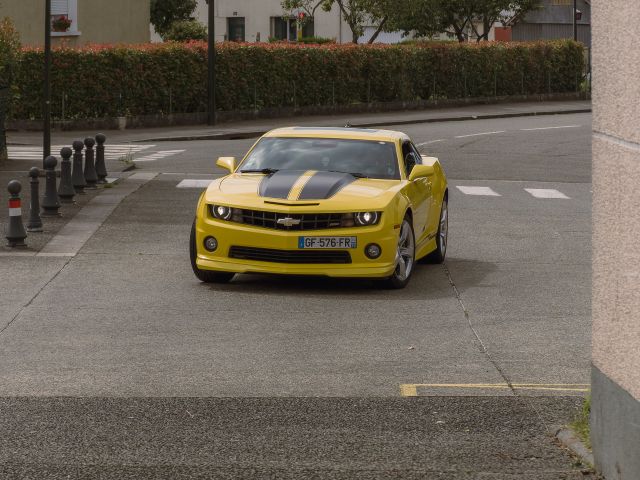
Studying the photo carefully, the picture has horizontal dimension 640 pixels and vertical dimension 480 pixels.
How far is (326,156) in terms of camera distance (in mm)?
14266

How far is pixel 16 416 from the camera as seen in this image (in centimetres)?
795

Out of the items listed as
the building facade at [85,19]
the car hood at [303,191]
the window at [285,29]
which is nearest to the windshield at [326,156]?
the car hood at [303,191]

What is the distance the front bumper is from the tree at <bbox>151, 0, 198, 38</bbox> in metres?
64.1

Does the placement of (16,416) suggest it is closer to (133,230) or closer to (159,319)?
(159,319)

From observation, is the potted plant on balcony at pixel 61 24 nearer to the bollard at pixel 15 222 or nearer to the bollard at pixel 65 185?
the bollard at pixel 65 185

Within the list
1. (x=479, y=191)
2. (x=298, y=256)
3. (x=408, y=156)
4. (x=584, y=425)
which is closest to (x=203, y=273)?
(x=298, y=256)

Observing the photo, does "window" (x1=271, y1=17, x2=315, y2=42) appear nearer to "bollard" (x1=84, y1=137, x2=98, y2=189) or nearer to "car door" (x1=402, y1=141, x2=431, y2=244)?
"bollard" (x1=84, y1=137, x2=98, y2=189)

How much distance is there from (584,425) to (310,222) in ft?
19.2

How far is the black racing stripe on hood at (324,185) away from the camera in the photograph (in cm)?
1312

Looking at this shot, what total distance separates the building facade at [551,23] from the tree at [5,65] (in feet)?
208

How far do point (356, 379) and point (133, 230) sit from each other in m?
9.00

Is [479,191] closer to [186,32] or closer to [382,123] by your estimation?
[382,123]

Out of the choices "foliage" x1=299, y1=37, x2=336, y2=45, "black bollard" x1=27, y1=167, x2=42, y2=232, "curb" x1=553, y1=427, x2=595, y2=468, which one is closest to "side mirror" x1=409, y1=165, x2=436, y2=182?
"black bollard" x1=27, y1=167, x2=42, y2=232

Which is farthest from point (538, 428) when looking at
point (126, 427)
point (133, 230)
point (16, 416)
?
point (133, 230)
